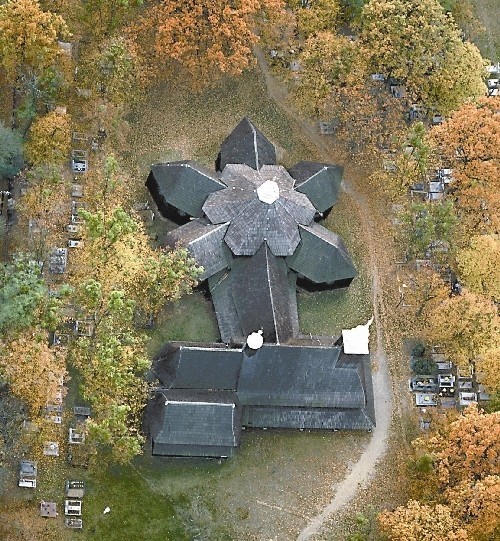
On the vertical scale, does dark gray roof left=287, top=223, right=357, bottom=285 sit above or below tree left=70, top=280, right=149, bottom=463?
above

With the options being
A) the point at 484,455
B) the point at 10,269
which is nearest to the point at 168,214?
the point at 10,269

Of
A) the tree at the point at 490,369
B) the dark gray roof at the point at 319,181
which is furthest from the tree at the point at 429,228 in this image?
the tree at the point at 490,369

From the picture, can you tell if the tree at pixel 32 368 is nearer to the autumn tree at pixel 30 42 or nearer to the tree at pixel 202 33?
the autumn tree at pixel 30 42

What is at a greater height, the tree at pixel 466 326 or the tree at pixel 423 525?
the tree at pixel 466 326

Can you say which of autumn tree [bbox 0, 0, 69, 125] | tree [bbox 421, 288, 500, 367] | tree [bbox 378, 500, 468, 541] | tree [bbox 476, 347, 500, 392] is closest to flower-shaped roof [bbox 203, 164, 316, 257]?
tree [bbox 421, 288, 500, 367]

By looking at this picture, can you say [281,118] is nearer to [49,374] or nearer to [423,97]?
[423,97]

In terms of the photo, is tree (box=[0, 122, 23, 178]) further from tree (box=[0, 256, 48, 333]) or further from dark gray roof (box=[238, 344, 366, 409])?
dark gray roof (box=[238, 344, 366, 409])
